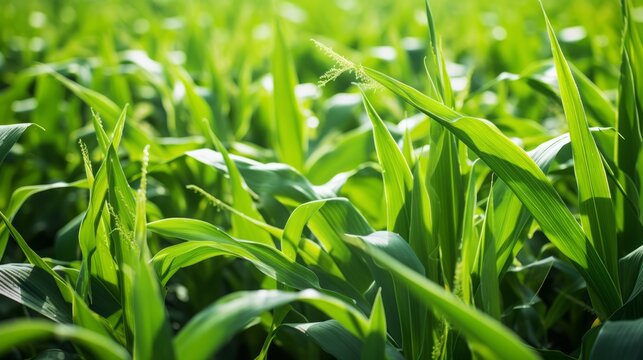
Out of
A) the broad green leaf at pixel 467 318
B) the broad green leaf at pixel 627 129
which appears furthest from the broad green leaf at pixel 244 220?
the broad green leaf at pixel 627 129

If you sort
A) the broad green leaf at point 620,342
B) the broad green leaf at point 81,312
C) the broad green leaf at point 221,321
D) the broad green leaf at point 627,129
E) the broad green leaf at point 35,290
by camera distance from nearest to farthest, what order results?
the broad green leaf at point 221,321, the broad green leaf at point 620,342, the broad green leaf at point 81,312, the broad green leaf at point 35,290, the broad green leaf at point 627,129

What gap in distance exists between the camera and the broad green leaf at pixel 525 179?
3.05ft

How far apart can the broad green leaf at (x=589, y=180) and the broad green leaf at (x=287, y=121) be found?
76 centimetres

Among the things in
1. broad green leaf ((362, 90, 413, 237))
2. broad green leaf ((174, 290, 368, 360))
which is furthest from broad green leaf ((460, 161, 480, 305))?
broad green leaf ((174, 290, 368, 360))

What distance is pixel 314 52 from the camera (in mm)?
2889

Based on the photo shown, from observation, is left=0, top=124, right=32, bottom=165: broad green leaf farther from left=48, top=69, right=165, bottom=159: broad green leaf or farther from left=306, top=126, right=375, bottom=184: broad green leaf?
left=306, top=126, right=375, bottom=184: broad green leaf

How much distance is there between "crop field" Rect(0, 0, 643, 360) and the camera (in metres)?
0.80

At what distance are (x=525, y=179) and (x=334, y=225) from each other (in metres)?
0.35

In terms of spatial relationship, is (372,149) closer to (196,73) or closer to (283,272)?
(283,272)

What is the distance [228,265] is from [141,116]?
1.05m

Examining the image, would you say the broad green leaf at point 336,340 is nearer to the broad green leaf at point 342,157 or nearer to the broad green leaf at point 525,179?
the broad green leaf at point 525,179

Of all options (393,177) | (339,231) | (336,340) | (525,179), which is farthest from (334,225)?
(525,179)

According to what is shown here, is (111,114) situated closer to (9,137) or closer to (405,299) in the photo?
(9,137)

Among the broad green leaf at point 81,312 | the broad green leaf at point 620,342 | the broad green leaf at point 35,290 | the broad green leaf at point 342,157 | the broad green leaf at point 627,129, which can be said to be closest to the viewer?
the broad green leaf at point 620,342
